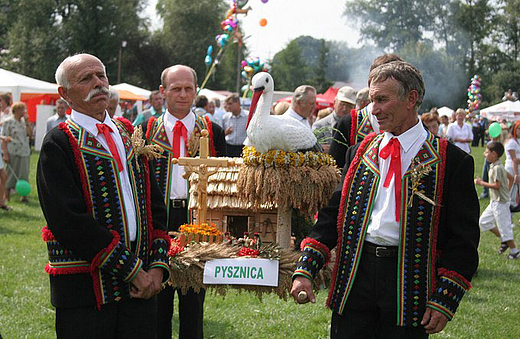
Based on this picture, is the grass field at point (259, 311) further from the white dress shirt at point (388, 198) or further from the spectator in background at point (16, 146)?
the spectator in background at point (16, 146)

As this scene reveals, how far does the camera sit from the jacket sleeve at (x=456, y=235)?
281 centimetres

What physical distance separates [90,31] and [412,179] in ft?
152

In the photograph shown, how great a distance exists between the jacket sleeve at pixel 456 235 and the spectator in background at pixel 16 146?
1007 cm

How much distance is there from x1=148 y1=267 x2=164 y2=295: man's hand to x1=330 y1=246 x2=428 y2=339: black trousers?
2.90 feet

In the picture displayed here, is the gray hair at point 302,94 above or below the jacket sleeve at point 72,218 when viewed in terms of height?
above

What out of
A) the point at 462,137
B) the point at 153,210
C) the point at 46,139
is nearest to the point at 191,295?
the point at 153,210

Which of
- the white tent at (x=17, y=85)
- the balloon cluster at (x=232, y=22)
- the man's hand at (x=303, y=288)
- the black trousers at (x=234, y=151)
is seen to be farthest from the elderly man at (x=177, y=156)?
the white tent at (x=17, y=85)

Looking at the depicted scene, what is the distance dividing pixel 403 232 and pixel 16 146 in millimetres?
10538

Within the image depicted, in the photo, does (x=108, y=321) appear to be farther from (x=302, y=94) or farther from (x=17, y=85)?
(x=17, y=85)

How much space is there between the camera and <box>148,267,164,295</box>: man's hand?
3.09 m

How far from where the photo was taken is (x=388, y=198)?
2.91 metres

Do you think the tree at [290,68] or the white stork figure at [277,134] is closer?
the white stork figure at [277,134]

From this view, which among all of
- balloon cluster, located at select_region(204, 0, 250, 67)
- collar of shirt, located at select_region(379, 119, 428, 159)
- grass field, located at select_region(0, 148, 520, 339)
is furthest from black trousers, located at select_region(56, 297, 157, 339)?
balloon cluster, located at select_region(204, 0, 250, 67)

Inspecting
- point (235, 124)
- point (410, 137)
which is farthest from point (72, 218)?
point (235, 124)
